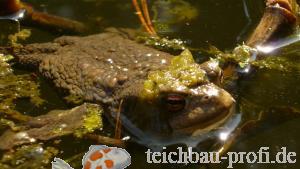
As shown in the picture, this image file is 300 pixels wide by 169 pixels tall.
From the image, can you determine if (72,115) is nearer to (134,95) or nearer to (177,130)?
(134,95)

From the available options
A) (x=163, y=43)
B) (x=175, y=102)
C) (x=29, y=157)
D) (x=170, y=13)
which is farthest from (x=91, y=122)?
(x=170, y=13)

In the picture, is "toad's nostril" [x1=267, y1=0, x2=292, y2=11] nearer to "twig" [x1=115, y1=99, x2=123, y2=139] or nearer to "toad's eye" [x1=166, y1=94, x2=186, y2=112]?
"toad's eye" [x1=166, y1=94, x2=186, y2=112]

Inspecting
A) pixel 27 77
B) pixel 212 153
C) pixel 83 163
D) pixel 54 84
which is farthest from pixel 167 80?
pixel 27 77

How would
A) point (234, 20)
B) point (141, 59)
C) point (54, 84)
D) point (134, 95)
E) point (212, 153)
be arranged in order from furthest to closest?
1. point (234, 20)
2. point (54, 84)
3. point (141, 59)
4. point (134, 95)
5. point (212, 153)

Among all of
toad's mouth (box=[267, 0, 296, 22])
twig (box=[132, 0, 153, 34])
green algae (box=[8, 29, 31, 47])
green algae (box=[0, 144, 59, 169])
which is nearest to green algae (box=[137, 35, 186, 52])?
twig (box=[132, 0, 153, 34])

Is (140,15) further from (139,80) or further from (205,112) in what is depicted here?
(205,112)

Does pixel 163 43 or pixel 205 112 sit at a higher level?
pixel 163 43

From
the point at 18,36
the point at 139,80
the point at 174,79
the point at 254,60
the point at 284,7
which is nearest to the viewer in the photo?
the point at 174,79

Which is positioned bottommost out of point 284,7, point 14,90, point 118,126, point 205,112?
point 118,126
